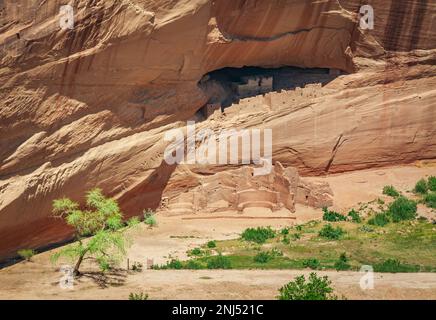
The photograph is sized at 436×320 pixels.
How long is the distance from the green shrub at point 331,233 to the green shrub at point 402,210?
2382mm

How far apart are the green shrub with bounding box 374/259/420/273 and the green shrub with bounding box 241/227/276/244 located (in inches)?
171

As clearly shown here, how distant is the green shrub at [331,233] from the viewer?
24562mm

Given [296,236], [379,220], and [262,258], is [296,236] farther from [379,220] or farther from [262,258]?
[379,220]

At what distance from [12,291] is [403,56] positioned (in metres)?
17.3

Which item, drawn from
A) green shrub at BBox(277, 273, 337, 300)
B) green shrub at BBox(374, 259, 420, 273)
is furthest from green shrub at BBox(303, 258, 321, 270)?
green shrub at BBox(277, 273, 337, 300)

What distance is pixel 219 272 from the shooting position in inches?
818

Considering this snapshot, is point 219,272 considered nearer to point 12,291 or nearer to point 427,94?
point 12,291

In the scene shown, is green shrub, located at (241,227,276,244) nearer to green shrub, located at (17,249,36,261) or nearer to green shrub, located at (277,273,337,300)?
green shrub, located at (277,273,337,300)

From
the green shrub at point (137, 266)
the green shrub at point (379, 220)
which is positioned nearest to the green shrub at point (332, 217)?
the green shrub at point (379, 220)

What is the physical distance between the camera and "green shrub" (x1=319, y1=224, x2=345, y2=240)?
80.6 ft

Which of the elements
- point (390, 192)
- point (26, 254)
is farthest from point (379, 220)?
point (26, 254)

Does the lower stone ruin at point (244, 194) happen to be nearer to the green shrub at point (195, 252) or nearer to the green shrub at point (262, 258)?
the green shrub at point (195, 252)

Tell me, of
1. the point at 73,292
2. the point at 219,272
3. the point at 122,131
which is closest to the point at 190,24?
the point at 122,131

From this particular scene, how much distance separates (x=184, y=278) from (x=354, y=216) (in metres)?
8.70
